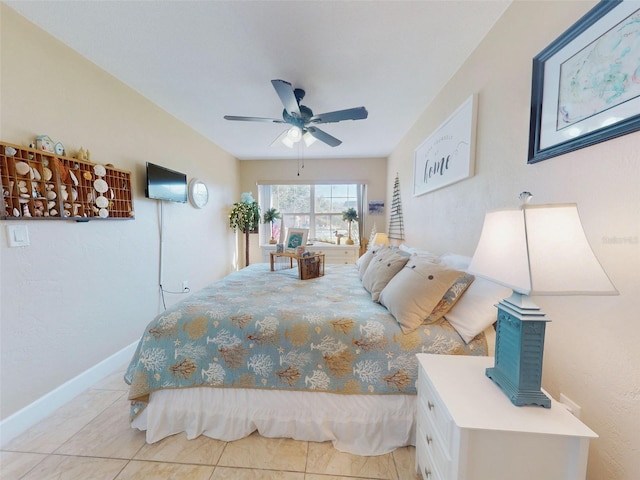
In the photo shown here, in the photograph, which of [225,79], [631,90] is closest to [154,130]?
[225,79]

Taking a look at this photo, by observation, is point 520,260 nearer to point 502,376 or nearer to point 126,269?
point 502,376

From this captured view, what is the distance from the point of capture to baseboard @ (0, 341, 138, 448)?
138 cm

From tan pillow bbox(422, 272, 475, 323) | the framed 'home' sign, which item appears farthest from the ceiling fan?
tan pillow bbox(422, 272, 475, 323)

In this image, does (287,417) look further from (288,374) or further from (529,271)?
(529,271)

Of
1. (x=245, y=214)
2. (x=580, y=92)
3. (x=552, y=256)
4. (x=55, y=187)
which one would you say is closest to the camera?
(x=552, y=256)

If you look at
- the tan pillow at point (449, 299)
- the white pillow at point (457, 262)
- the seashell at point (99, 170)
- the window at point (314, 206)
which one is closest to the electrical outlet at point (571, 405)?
the tan pillow at point (449, 299)

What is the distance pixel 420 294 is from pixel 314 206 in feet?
11.9

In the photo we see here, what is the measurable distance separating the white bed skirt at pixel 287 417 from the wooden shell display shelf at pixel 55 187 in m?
1.35

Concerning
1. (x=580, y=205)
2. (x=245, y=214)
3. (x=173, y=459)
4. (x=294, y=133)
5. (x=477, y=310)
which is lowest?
(x=173, y=459)

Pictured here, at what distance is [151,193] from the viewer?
2379 mm

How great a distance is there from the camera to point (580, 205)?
0.93 meters

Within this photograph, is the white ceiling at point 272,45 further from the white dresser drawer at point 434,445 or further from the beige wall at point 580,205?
the white dresser drawer at point 434,445

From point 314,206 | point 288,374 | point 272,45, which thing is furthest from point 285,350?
point 314,206

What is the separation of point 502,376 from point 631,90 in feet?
3.37
